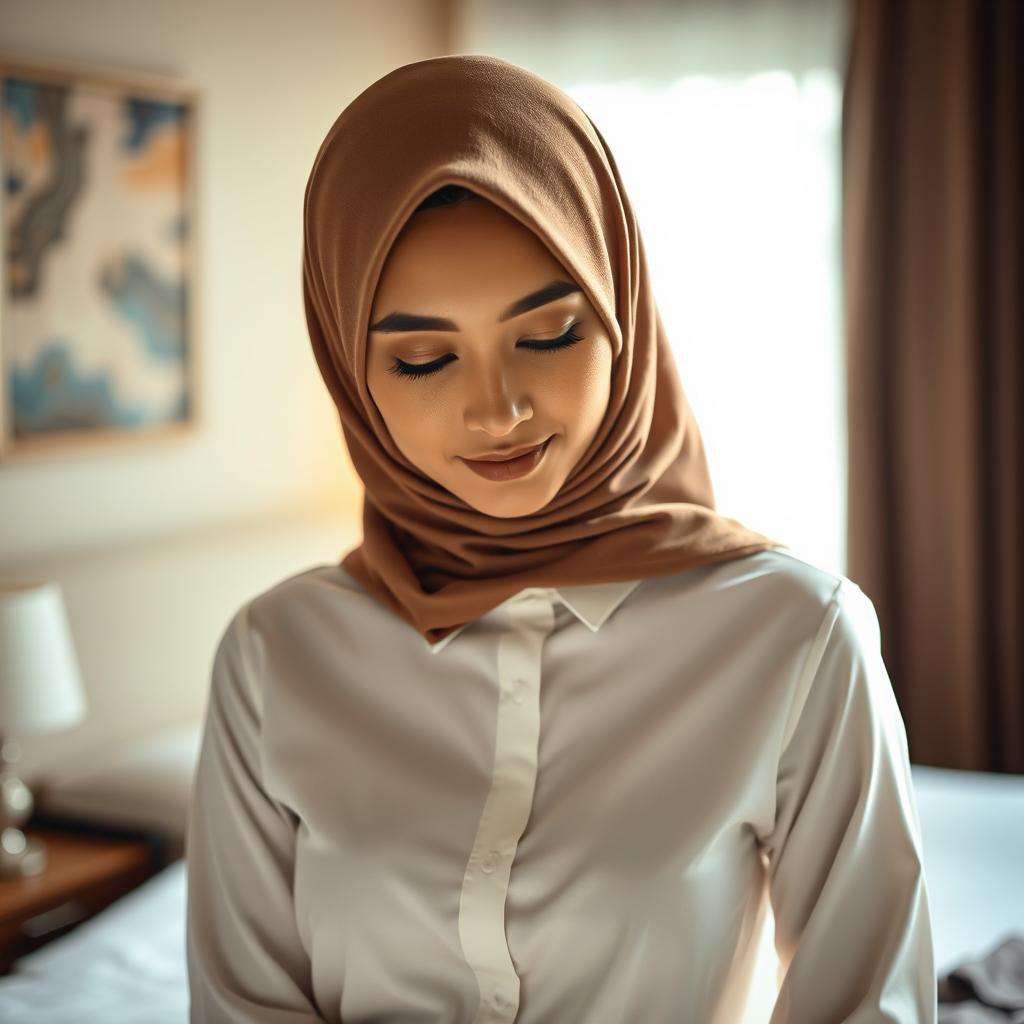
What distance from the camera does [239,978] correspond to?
117 cm

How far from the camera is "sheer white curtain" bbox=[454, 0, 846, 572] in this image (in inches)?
145

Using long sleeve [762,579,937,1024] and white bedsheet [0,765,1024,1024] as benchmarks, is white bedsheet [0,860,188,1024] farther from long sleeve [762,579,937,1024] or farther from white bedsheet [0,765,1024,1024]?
long sleeve [762,579,937,1024]

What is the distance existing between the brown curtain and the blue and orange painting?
1797 millimetres

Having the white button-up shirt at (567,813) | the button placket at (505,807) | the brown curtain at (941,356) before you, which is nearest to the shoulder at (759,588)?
the white button-up shirt at (567,813)

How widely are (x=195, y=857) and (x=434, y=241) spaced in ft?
2.01

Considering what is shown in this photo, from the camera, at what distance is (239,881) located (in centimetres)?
118

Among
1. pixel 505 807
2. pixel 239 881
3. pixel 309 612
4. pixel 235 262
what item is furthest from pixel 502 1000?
pixel 235 262

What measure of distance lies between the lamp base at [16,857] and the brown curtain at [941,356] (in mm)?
2204

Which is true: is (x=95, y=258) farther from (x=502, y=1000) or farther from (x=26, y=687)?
(x=502, y=1000)

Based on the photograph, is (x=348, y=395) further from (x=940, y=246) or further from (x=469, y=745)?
(x=940, y=246)

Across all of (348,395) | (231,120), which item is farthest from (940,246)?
(348,395)

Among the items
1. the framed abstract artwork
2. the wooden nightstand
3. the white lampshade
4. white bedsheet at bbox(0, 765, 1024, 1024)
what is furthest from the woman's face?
the framed abstract artwork

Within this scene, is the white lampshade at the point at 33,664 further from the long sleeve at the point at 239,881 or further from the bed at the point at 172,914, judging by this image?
the long sleeve at the point at 239,881

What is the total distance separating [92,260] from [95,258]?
0.01 meters
